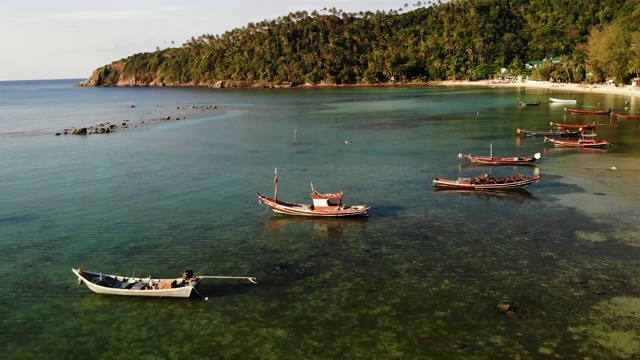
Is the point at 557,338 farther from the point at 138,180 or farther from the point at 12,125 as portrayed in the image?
the point at 12,125

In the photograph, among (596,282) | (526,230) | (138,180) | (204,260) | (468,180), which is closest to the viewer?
(596,282)

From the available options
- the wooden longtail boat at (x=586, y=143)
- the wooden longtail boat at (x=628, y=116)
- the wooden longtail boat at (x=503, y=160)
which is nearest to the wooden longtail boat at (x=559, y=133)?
the wooden longtail boat at (x=586, y=143)

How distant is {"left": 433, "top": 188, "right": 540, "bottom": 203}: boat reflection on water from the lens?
157ft

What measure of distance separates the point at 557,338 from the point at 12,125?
137660mm

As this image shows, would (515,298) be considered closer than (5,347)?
No

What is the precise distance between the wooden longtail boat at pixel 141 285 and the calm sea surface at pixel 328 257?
66 centimetres

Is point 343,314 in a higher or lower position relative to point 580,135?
lower

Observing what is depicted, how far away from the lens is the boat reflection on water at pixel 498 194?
47906 mm

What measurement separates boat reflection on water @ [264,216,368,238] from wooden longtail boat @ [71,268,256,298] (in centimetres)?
1166

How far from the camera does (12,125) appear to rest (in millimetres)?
125062

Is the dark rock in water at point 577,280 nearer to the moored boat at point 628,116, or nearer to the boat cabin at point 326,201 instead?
the boat cabin at point 326,201

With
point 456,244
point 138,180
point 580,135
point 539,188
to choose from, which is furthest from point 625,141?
point 138,180

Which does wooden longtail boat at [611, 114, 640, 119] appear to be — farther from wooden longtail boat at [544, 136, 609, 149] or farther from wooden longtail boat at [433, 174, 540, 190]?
wooden longtail boat at [433, 174, 540, 190]

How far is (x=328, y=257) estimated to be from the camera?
34.8 metres
